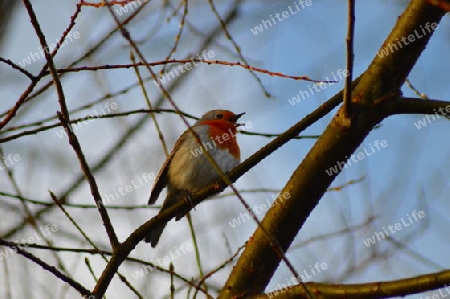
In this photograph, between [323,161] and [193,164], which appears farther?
[193,164]

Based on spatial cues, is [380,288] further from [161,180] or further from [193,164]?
[161,180]

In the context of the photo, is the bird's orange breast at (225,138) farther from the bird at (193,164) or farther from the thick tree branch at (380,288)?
the thick tree branch at (380,288)

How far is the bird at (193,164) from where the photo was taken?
5016 mm

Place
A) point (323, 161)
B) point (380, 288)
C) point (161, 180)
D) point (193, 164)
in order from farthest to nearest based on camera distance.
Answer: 1. point (161, 180)
2. point (193, 164)
3. point (323, 161)
4. point (380, 288)

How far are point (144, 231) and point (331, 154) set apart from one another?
1.07 meters

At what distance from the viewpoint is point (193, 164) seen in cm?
508

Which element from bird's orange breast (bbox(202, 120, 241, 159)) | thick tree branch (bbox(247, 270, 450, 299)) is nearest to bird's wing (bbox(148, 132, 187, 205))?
bird's orange breast (bbox(202, 120, 241, 159))

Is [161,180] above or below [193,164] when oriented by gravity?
above

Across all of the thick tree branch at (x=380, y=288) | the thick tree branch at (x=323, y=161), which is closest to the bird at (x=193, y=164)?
the thick tree branch at (x=323, y=161)

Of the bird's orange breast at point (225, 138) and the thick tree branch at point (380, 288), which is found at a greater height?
the bird's orange breast at point (225, 138)

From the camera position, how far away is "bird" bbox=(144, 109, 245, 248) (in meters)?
5.02

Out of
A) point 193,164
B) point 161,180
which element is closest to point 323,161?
point 193,164

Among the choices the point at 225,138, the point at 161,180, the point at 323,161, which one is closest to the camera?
the point at 323,161

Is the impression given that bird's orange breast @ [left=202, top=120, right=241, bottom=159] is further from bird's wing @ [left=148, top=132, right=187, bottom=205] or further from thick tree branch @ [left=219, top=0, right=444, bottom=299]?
thick tree branch @ [left=219, top=0, right=444, bottom=299]
